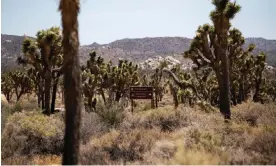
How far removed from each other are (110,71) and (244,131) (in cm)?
2211

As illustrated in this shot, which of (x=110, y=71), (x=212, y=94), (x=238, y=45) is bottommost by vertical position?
(x=212, y=94)

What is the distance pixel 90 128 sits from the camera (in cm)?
1243

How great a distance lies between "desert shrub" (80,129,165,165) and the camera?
914cm

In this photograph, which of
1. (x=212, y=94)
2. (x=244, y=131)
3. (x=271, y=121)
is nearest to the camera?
(x=244, y=131)

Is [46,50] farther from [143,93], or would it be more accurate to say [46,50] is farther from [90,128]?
[90,128]

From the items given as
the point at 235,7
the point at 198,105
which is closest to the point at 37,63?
the point at 198,105

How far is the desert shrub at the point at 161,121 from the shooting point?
1329 centimetres

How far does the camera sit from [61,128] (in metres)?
12.9

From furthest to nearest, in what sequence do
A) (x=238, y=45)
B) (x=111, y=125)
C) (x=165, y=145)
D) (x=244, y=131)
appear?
(x=238, y=45), (x=111, y=125), (x=244, y=131), (x=165, y=145)

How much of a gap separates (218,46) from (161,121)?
657cm

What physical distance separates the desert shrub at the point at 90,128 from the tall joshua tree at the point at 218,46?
6.74 m

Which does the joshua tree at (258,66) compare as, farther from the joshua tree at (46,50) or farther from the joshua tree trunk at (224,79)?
the joshua tree at (46,50)

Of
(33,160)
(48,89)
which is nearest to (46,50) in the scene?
(48,89)

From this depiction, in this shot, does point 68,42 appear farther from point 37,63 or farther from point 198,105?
point 37,63
